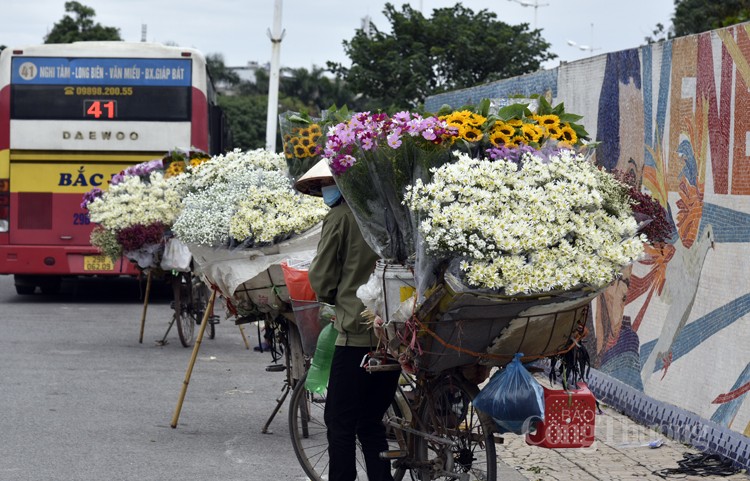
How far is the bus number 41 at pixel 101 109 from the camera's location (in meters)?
17.2

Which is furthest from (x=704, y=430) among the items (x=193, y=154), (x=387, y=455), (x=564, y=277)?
(x=193, y=154)

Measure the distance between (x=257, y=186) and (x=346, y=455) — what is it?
9.37 feet

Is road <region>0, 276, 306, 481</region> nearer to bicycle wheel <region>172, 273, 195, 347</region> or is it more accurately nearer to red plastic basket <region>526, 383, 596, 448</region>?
bicycle wheel <region>172, 273, 195, 347</region>

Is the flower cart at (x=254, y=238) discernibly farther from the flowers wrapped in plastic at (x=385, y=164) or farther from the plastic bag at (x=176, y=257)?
the plastic bag at (x=176, y=257)

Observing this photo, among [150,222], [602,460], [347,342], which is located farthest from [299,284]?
[150,222]

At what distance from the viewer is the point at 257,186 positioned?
8.09 meters

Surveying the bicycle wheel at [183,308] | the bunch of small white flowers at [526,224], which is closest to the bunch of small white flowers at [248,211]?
the bunch of small white flowers at [526,224]

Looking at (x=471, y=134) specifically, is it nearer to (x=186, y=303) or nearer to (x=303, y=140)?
(x=303, y=140)

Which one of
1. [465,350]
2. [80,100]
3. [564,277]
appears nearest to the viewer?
[564,277]

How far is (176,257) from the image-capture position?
1218cm

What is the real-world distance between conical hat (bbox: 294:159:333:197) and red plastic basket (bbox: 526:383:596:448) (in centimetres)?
155

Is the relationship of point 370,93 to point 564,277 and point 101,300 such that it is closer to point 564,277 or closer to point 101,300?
point 101,300

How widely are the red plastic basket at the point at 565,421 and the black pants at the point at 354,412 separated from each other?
816 millimetres

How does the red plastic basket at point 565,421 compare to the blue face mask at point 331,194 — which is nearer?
the red plastic basket at point 565,421
